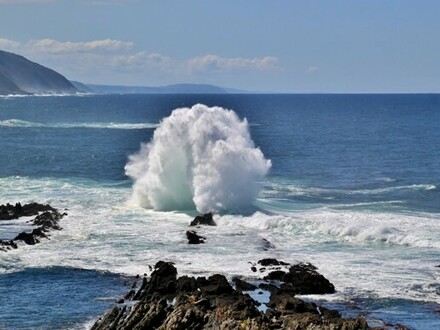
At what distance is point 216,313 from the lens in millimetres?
28609

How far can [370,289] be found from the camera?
3562 cm

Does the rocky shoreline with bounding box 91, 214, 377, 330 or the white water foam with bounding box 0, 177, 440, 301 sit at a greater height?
the rocky shoreline with bounding box 91, 214, 377, 330

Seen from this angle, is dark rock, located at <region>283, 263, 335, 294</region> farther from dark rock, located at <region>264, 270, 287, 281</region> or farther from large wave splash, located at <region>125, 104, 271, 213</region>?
large wave splash, located at <region>125, 104, 271, 213</region>

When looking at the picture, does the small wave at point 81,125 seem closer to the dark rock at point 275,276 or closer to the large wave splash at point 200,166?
the large wave splash at point 200,166

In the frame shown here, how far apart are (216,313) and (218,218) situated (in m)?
24.0

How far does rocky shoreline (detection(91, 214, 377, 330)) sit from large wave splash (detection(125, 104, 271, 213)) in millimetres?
16542

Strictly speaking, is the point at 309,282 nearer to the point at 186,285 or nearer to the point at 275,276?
the point at 275,276

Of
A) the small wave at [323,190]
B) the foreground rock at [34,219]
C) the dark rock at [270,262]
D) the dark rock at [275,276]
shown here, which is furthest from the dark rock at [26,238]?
the small wave at [323,190]

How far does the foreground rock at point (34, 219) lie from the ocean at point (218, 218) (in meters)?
0.80

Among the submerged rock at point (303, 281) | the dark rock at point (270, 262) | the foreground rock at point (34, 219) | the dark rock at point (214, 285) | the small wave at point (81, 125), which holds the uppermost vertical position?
the dark rock at point (214, 285)

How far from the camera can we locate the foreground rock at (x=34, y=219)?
44.4 meters

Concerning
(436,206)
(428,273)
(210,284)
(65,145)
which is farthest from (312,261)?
(65,145)

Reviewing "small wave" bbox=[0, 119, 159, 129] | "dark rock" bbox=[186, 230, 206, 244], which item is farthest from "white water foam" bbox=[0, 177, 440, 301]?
"small wave" bbox=[0, 119, 159, 129]

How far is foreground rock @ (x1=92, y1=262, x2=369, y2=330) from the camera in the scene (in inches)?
1095
